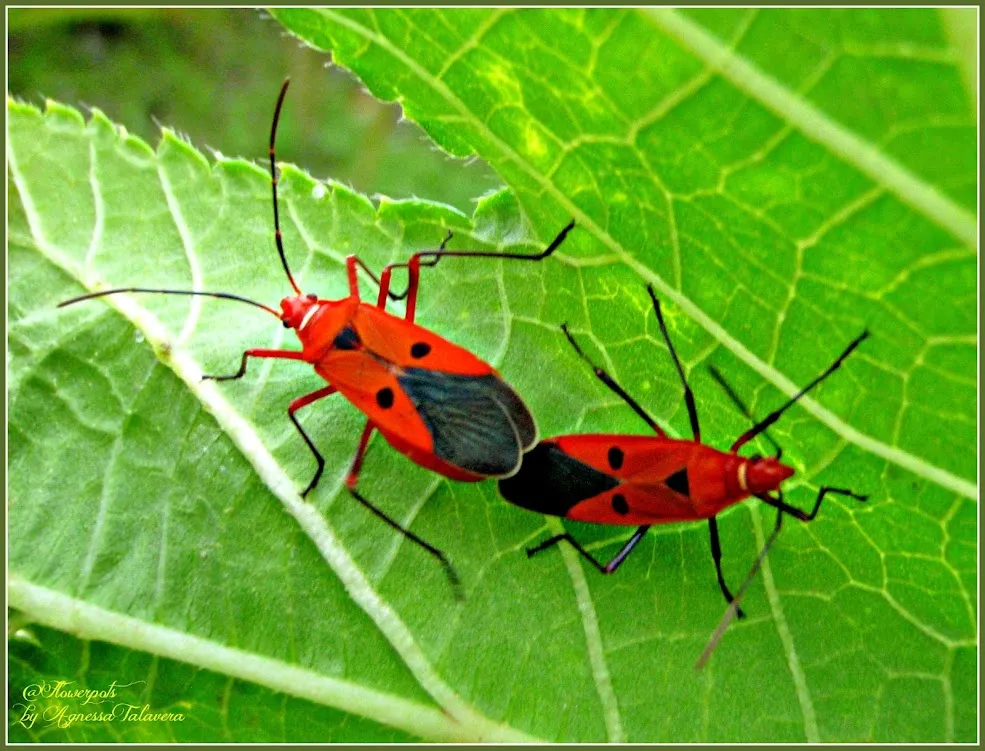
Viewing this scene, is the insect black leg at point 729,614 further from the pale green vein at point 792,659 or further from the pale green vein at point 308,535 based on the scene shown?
the pale green vein at point 308,535

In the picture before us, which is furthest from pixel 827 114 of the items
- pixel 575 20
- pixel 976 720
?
pixel 976 720

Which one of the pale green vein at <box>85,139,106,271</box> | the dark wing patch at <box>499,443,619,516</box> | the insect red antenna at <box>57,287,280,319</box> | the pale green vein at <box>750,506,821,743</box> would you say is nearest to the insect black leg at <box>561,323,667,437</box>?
the dark wing patch at <box>499,443,619,516</box>

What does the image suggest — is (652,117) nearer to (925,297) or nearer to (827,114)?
(827,114)

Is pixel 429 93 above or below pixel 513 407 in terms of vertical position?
above

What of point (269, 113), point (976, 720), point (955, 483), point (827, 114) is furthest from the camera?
point (269, 113)

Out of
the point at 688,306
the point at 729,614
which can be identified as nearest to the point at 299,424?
the point at 688,306
